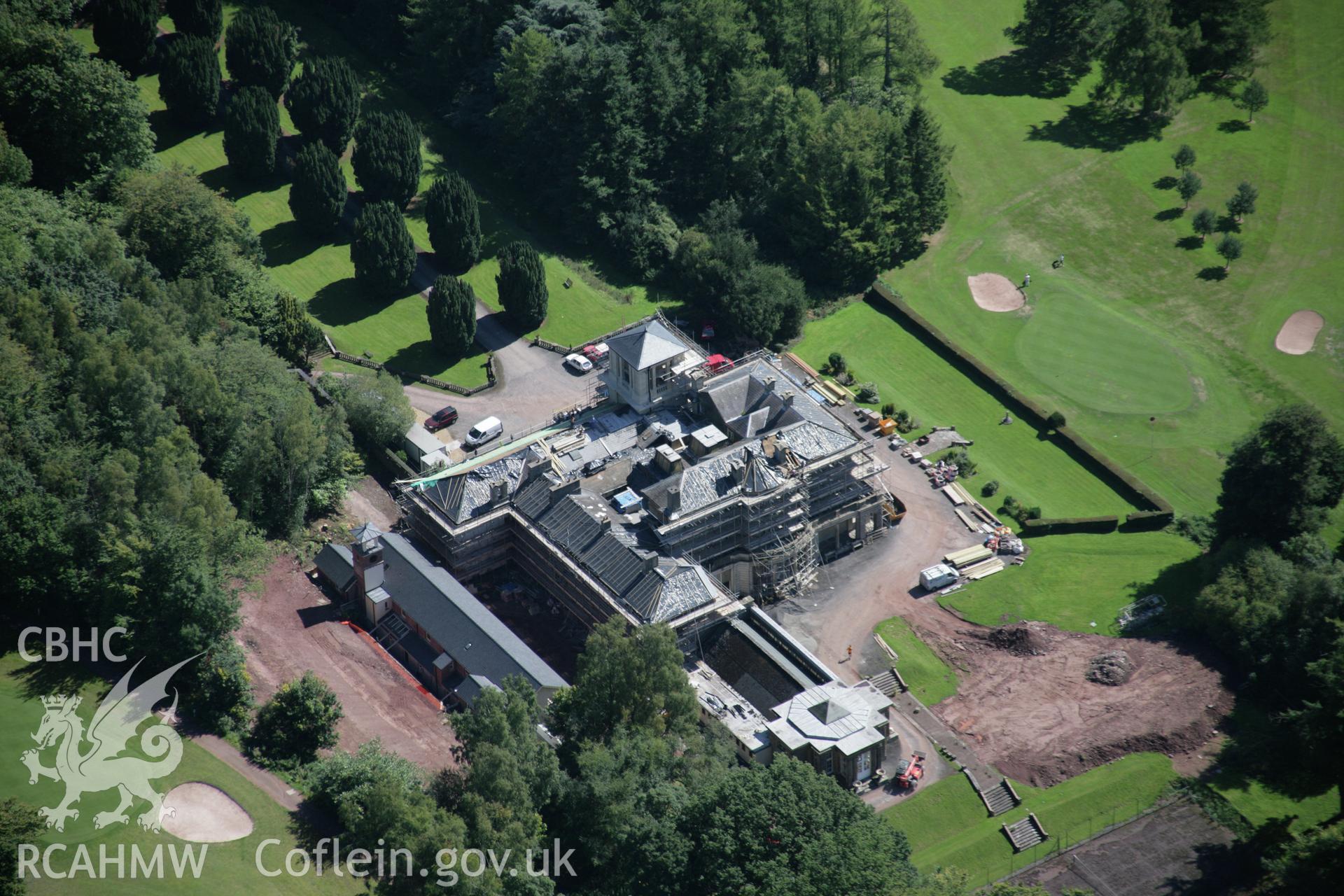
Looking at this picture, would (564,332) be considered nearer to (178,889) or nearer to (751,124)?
(751,124)

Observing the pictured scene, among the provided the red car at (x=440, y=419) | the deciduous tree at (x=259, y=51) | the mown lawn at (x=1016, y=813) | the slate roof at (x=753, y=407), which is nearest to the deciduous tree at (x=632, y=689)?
the mown lawn at (x=1016, y=813)

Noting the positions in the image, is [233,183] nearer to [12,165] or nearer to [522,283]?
[12,165]

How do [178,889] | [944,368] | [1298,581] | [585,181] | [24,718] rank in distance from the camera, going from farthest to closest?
[585,181]
[944,368]
[1298,581]
[24,718]
[178,889]

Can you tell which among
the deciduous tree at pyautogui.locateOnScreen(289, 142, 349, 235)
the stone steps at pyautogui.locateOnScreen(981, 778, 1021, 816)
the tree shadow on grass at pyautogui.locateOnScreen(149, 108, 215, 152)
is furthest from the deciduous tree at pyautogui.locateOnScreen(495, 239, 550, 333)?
the stone steps at pyautogui.locateOnScreen(981, 778, 1021, 816)

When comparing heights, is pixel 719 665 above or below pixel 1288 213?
below

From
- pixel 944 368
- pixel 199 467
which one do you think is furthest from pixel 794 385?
pixel 199 467

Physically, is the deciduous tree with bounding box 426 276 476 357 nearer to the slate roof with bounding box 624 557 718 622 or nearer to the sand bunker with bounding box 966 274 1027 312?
the slate roof with bounding box 624 557 718 622

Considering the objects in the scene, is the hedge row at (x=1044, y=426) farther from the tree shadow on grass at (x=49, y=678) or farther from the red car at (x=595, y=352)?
the tree shadow on grass at (x=49, y=678)
